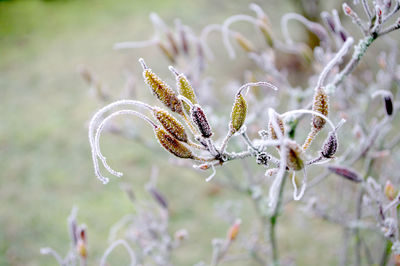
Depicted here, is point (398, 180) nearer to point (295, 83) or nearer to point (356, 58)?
point (356, 58)

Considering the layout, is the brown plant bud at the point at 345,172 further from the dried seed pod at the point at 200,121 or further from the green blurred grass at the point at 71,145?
the green blurred grass at the point at 71,145

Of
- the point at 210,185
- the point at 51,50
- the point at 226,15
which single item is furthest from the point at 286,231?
the point at 51,50

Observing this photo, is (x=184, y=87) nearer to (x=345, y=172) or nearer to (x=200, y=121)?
(x=200, y=121)

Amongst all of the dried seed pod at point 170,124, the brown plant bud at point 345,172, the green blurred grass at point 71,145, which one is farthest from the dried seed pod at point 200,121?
the green blurred grass at point 71,145

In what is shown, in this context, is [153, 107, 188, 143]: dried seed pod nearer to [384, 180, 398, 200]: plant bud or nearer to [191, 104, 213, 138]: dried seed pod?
[191, 104, 213, 138]: dried seed pod

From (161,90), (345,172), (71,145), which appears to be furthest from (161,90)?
(71,145)

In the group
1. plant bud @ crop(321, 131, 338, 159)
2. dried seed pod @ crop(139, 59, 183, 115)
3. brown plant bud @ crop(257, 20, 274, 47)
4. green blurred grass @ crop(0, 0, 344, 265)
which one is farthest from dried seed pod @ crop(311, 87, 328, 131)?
green blurred grass @ crop(0, 0, 344, 265)


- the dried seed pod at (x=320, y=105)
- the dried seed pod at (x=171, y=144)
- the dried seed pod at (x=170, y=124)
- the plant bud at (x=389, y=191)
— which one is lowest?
the plant bud at (x=389, y=191)
